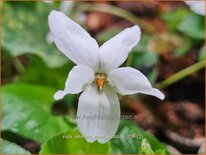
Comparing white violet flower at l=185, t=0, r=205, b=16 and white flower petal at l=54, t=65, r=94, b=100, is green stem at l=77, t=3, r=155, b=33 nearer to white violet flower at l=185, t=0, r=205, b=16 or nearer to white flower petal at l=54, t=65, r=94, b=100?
white violet flower at l=185, t=0, r=205, b=16

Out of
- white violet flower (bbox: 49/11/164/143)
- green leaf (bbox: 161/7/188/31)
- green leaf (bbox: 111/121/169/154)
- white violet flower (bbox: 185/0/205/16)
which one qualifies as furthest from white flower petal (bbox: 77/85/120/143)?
green leaf (bbox: 161/7/188/31)

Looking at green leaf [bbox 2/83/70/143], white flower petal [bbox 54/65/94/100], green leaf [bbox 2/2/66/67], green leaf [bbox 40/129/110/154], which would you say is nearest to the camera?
white flower petal [bbox 54/65/94/100]

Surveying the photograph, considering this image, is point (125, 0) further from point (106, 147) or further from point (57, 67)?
point (106, 147)

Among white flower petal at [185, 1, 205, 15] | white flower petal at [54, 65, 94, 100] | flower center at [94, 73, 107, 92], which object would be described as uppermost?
white flower petal at [185, 1, 205, 15]

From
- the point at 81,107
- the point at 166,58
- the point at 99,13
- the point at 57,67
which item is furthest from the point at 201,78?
the point at 81,107

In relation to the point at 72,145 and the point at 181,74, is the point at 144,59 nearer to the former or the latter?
the point at 181,74

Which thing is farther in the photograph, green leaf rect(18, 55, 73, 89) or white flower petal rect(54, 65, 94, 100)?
green leaf rect(18, 55, 73, 89)

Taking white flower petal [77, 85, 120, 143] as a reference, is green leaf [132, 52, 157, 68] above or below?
below
